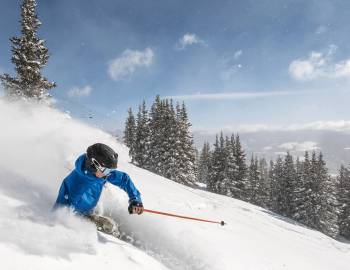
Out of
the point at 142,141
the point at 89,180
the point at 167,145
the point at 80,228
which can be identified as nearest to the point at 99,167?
the point at 89,180

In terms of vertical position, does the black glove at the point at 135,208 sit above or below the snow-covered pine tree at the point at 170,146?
below

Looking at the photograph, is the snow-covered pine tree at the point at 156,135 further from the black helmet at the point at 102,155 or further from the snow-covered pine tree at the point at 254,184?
the black helmet at the point at 102,155

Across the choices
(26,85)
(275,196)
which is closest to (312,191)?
(275,196)

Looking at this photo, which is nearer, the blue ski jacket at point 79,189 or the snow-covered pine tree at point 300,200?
the blue ski jacket at point 79,189

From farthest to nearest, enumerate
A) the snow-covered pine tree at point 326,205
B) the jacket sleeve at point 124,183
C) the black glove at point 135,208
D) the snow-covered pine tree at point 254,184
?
1. the snow-covered pine tree at point 254,184
2. the snow-covered pine tree at point 326,205
3. the jacket sleeve at point 124,183
4. the black glove at point 135,208

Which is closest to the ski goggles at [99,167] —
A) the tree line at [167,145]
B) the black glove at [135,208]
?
the black glove at [135,208]

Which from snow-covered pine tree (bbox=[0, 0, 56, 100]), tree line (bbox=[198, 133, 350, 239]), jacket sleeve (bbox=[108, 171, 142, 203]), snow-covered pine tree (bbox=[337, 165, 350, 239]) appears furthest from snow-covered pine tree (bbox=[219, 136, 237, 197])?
jacket sleeve (bbox=[108, 171, 142, 203])

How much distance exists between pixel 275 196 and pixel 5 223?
61378 mm

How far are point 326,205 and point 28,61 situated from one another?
149ft

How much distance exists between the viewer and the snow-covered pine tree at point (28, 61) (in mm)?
24391

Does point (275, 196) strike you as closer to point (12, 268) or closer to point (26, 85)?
point (26, 85)

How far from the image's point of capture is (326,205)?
165ft

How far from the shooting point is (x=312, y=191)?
5088 cm

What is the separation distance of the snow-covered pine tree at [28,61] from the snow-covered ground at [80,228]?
13.4 metres
